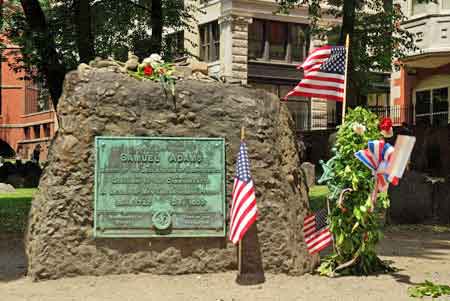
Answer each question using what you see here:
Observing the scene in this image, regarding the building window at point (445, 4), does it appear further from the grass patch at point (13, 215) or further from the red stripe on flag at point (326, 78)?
the red stripe on flag at point (326, 78)

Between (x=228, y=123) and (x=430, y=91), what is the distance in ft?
76.8

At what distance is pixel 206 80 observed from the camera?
9.03m

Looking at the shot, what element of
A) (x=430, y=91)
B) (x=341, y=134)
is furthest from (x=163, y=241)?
(x=430, y=91)

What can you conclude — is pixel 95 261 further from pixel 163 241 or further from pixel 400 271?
pixel 400 271

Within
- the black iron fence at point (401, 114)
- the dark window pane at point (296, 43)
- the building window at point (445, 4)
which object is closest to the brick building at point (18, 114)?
the dark window pane at point (296, 43)

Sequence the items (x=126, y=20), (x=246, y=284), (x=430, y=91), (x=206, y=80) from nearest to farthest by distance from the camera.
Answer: (x=246, y=284) < (x=206, y=80) < (x=126, y=20) < (x=430, y=91)

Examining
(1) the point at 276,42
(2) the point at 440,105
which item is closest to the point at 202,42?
(1) the point at 276,42

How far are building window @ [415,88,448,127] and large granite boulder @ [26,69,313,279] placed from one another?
2171 cm

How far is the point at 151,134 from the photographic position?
28.3 ft

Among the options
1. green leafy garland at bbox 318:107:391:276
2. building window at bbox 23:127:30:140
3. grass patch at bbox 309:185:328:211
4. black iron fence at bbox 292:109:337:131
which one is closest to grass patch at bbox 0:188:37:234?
grass patch at bbox 309:185:328:211

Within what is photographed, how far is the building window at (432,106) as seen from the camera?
97.4 ft

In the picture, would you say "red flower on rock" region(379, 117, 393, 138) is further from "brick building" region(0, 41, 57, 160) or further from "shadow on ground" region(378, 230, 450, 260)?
"brick building" region(0, 41, 57, 160)

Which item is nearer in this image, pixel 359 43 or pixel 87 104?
pixel 87 104

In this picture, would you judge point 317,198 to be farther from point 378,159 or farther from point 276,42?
point 276,42
